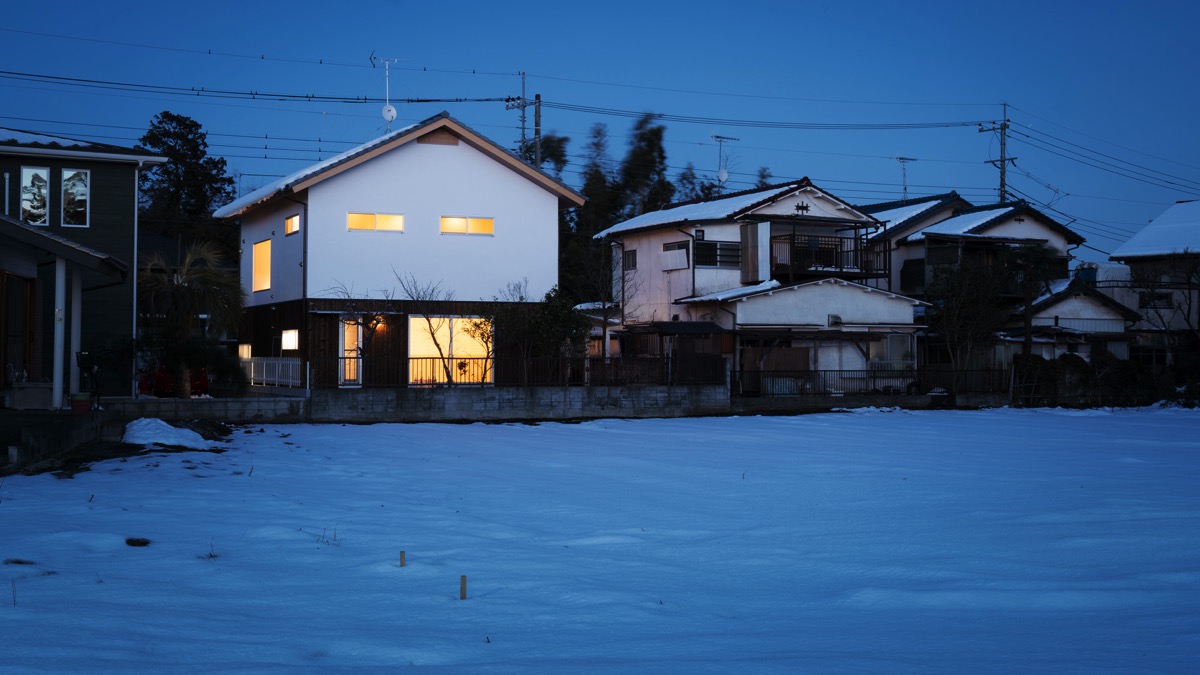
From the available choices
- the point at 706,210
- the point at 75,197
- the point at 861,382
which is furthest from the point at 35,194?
the point at 861,382

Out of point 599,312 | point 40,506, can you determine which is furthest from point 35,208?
point 599,312

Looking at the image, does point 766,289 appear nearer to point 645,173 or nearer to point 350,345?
point 350,345

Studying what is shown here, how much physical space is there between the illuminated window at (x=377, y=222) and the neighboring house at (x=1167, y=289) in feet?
100.0

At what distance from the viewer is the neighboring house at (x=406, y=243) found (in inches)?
1056

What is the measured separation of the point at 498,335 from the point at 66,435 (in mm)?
13484

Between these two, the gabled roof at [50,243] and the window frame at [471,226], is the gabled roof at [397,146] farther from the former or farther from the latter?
the gabled roof at [50,243]

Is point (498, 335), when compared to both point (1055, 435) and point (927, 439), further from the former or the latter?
point (1055, 435)

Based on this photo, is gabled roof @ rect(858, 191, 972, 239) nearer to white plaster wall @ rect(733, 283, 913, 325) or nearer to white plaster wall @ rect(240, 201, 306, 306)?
white plaster wall @ rect(733, 283, 913, 325)

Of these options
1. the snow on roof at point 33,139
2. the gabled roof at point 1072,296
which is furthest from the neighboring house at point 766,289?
the snow on roof at point 33,139

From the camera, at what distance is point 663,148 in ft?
197

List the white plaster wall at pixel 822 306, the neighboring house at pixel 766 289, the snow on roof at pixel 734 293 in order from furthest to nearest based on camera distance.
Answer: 1. the white plaster wall at pixel 822 306
2. the neighboring house at pixel 766 289
3. the snow on roof at pixel 734 293

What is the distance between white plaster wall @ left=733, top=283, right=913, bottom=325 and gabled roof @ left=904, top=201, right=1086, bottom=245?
6361 mm

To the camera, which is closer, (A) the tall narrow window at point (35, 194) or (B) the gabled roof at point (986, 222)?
(A) the tall narrow window at point (35, 194)

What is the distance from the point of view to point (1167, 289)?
44.0m
